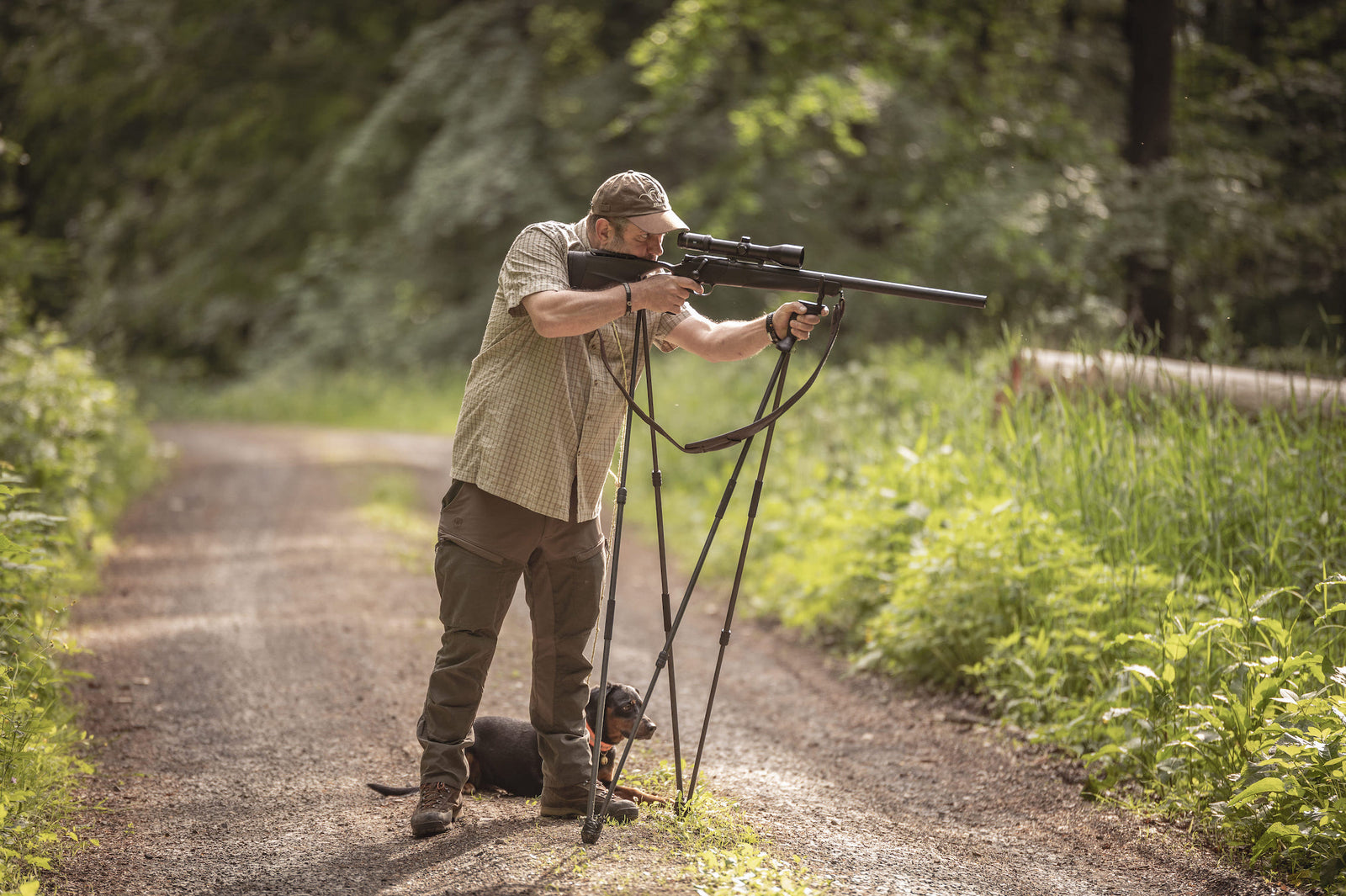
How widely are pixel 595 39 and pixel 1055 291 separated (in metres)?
10.8

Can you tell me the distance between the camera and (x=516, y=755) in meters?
3.93

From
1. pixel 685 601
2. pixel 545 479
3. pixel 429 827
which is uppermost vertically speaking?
pixel 545 479

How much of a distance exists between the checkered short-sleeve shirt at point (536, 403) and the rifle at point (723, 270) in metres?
0.11

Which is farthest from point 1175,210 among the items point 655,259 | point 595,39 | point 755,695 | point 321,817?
point 595,39

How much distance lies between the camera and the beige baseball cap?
3.47m

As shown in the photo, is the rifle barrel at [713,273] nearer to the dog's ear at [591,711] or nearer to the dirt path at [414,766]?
the dog's ear at [591,711]

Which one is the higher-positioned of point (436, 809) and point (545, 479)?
point (545, 479)

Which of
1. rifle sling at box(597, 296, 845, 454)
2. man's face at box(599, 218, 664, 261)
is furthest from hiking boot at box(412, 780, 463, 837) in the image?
man's face at box(599, 218, 664, 261)

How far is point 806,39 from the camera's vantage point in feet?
42.3

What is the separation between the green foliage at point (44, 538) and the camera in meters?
3.58

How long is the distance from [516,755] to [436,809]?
450mm

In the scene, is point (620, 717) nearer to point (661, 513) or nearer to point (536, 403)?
point (661, 513)

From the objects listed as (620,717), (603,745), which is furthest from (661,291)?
(603,745)

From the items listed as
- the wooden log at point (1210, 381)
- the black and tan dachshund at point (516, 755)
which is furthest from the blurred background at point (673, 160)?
the black and tan dachshund at point (516, 755)
